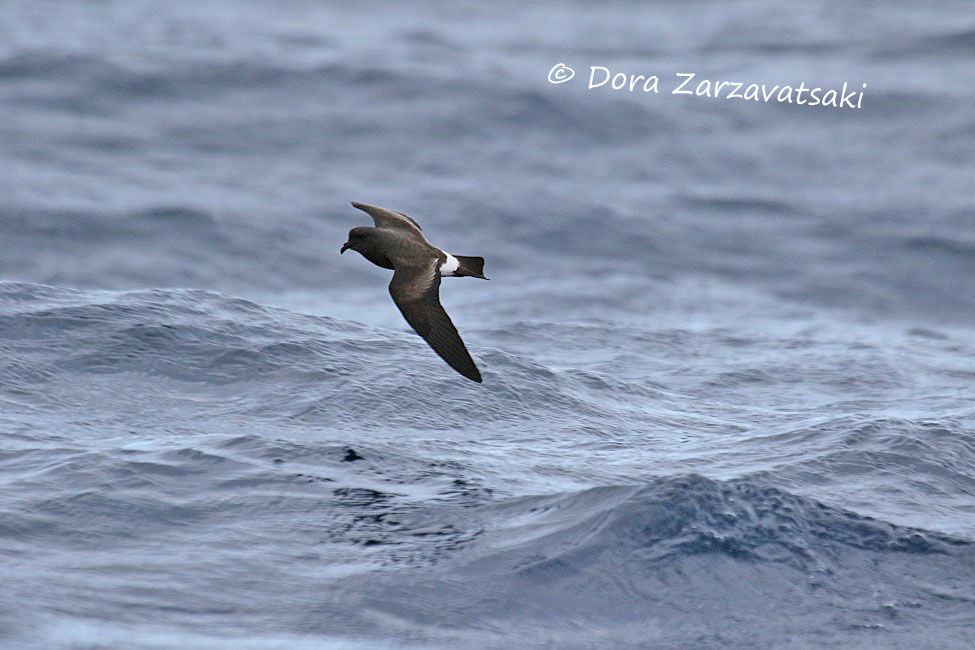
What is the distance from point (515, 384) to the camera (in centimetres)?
976

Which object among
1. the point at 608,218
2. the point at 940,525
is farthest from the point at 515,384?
the point at 608,218

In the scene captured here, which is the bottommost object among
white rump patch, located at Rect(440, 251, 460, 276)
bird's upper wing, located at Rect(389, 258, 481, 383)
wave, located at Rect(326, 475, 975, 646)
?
wave, located at Rect(326, 475, 975, 646)

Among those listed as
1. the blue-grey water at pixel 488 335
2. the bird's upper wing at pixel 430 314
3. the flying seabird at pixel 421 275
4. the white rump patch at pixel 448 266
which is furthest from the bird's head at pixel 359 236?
the blue-grey water at pixel 488 335

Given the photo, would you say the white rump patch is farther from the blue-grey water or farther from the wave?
the wave

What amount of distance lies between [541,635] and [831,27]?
21.8m

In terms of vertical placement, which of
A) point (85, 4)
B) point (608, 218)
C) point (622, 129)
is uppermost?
point (85, 4)

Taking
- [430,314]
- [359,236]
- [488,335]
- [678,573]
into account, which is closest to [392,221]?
[359,236]

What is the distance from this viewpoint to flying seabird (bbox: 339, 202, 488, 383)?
798 centimetres

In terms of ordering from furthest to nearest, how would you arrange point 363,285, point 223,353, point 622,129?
point 622,129 < point 363,285 < point 223,353

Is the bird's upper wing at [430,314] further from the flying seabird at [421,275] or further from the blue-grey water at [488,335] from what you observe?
the blue-grey water at [488,335]

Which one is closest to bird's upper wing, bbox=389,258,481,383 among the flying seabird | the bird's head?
the flying seabird

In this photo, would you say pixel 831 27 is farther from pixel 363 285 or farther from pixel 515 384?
Answer: pixel 515 384

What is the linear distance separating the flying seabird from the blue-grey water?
0.66 m

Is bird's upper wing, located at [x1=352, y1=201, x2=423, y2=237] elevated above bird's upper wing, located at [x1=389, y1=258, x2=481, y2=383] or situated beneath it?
elevated above
